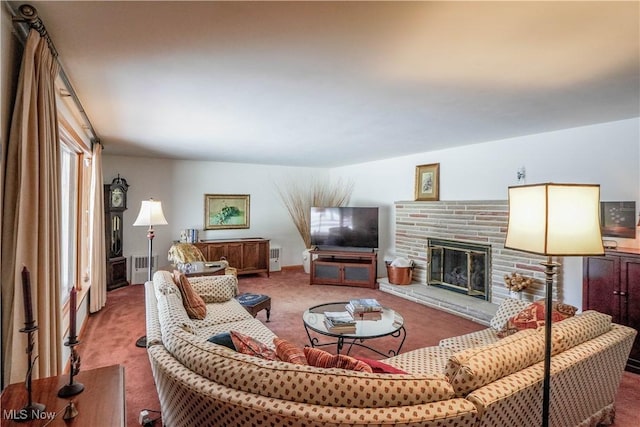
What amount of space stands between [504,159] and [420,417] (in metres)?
3.85

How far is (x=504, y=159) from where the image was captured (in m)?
4.19

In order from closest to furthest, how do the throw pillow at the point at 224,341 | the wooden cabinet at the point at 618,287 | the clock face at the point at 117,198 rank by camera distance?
1. the throw pillow at the point at 224,341
2. the wooden cabinet at the point at 618,287
3. the clock face at the point at 117,198

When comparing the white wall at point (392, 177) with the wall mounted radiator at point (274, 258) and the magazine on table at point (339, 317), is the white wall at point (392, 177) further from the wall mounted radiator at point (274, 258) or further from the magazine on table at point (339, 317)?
the magazine on table at point (339, 317)

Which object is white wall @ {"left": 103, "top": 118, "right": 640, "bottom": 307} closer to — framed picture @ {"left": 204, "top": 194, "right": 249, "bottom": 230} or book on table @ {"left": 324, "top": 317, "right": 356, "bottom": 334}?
framed picture @ {"left": 204, "top": 194, "right": 249, "bottom": 230}

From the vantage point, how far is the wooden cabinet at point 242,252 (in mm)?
5926

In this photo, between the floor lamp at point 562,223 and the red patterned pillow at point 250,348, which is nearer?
the floor lamp at point 562,223

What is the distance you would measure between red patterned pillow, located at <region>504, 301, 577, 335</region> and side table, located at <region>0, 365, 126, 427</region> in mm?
2476

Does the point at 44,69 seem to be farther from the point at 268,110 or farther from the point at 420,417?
the point at 420,417

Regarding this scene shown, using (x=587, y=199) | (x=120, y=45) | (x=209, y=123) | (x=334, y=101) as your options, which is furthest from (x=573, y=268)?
(x=120, y=45)

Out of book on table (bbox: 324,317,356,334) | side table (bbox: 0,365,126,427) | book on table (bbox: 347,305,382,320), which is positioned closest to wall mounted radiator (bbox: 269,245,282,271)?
book on table (bbox: 347,305,382,320)

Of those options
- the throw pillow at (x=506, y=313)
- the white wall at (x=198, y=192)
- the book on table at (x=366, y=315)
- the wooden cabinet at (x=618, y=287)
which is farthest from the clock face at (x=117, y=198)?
the wooden cabinet at (x=618, y=287)

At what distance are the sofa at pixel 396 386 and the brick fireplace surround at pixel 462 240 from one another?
1.72 metres

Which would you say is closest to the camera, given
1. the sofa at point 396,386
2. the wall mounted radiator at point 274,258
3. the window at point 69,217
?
the sofa at point 396,386

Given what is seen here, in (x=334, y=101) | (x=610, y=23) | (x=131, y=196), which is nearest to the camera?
(x=610, y=23)
